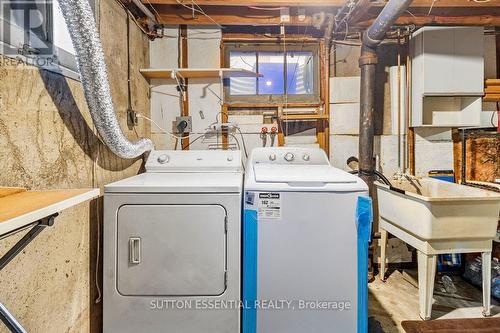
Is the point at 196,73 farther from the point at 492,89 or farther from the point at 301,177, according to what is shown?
the point at 492,89

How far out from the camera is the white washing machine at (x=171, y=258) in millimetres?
1528

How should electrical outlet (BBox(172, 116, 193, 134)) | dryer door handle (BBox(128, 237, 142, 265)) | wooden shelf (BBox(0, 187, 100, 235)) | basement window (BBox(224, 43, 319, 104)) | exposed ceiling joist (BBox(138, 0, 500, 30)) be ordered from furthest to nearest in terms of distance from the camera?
basement window (BBox(224, 43, 319, 104))
electrical outlet (BBox(172, 116, 193, 134))
exposed ceiling joist (BBox(138, 0, 500, 30))
dryer door handle (BBox(128, 237, 142, 265))
wooden shelf (BBox(0, 187, 100, 235))

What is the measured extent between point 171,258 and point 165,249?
6 centimetres

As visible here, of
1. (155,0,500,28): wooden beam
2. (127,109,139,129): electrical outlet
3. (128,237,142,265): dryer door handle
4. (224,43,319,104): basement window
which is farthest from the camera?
(224,43,319,104): basement window

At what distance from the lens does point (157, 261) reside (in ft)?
5.01

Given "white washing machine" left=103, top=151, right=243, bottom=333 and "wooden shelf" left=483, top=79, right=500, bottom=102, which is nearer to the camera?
"white washing machine" left=103, top=151, right=243, bottom=333

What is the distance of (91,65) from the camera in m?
1.37

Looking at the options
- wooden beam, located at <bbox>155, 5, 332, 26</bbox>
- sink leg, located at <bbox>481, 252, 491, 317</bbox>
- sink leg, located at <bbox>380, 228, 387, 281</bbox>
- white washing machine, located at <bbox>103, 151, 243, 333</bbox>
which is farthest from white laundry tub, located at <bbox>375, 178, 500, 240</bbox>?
wooden beam, located at <bbox>155, 5, 332, 26</bbox>

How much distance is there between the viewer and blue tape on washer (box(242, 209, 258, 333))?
156 cm

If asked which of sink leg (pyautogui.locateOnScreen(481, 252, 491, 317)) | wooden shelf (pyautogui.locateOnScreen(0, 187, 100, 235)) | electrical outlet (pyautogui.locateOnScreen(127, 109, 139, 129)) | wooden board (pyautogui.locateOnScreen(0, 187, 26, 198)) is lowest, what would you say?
sink leg (pyautogui.locateOnScreen(481, 252, 491, 317))

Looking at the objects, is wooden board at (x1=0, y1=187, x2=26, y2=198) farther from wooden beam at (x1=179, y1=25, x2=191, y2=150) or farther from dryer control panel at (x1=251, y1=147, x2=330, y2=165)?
wooden beam at (x1=179, y1=25, x2=191, y2=150)

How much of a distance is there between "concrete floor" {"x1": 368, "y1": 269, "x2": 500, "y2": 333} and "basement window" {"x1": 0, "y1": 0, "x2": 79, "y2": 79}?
257 centimetres

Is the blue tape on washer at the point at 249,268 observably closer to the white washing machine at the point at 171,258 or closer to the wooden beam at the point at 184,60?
the white washing machine at the point at 171,258

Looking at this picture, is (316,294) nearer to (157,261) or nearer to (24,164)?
(157,261)
